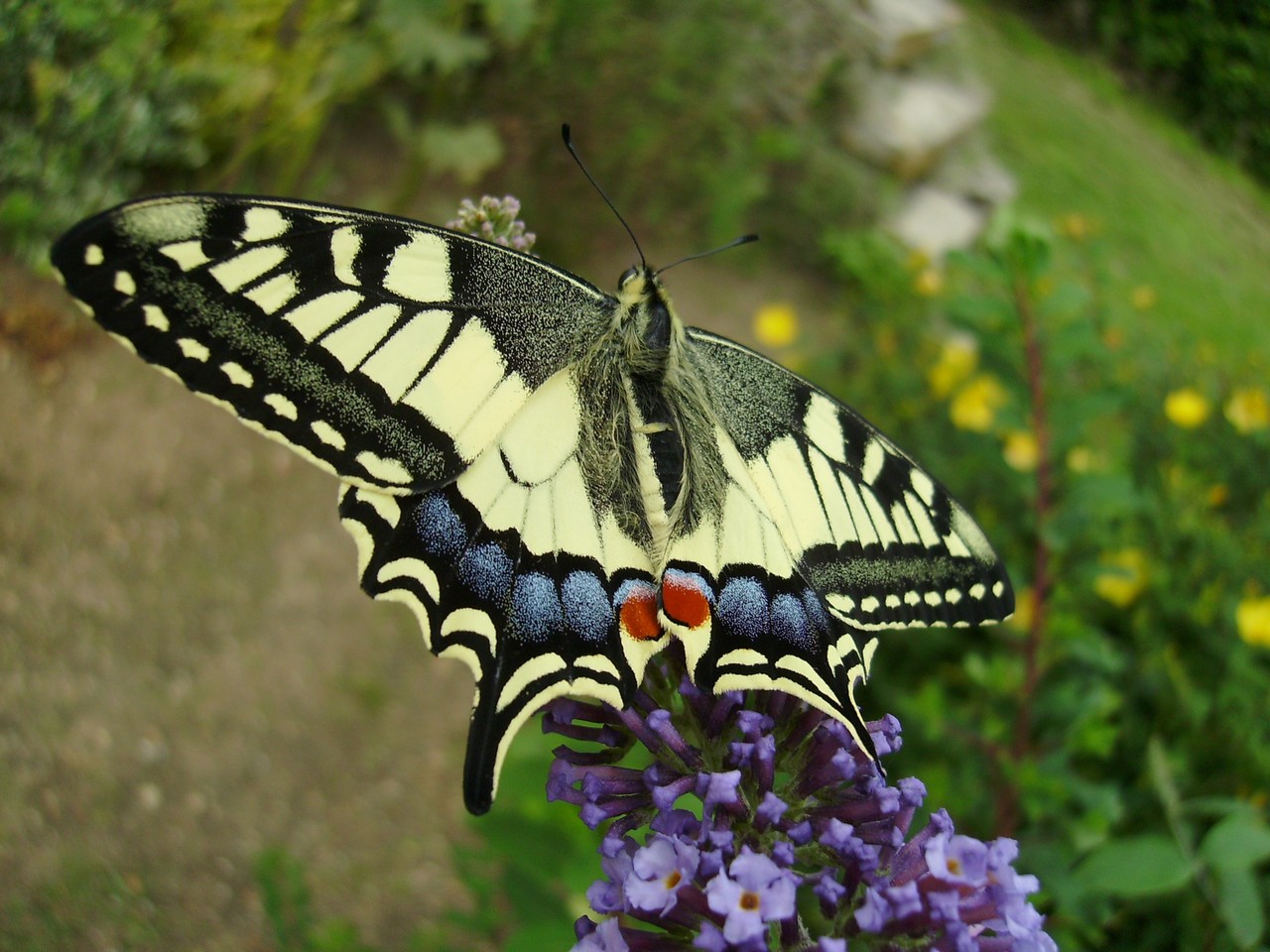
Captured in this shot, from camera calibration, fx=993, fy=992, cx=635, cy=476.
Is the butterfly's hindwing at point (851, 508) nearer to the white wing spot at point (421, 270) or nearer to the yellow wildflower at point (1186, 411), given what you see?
the white wing spot at point (421, 270)

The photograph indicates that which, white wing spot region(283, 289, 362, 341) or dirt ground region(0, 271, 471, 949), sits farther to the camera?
dirt ground region(0, 271, 471, 949)

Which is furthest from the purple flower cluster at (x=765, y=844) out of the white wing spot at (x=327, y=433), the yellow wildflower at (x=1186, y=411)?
the yellow wildflower at (x=1186, y=411)

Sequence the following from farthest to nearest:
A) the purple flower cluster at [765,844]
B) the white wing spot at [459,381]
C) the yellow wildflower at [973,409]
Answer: the yellow wildflower at [973,409] → the white wing spot at [459,381] → the purple flower cluster at [765,844]

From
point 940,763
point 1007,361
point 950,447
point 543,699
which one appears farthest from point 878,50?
point 543,699

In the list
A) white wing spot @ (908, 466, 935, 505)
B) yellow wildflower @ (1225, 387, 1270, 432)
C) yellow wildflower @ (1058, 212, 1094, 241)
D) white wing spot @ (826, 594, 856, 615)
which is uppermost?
yellow wildflower @ (1058, 212, 1094, 241)

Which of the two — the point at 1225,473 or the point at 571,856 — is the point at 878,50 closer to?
the point at 1225,473

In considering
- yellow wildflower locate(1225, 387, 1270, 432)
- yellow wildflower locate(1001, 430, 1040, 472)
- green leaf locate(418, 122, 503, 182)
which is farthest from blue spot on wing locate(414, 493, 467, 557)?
yellow wildflower locate(1225, 387, 1270, 432)

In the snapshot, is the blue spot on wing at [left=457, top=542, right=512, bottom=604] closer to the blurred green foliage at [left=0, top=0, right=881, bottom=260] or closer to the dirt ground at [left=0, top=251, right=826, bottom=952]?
the dirt ground at [left=0, top=251, right=826, bottom=952]
